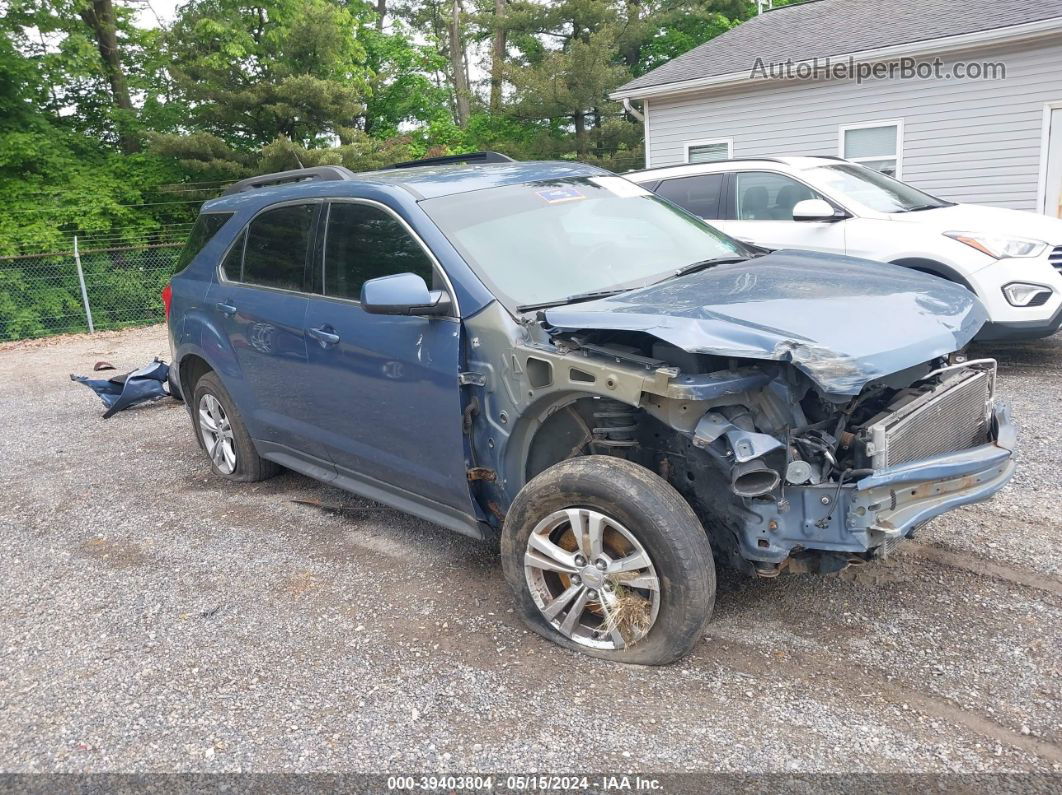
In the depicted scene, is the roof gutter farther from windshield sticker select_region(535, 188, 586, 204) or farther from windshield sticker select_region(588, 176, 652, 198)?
windshield sticker select_region(535, 188, 586, 204)

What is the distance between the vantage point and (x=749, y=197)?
26.5ft

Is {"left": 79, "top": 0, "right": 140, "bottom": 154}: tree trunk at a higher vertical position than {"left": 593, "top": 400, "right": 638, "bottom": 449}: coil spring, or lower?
higher

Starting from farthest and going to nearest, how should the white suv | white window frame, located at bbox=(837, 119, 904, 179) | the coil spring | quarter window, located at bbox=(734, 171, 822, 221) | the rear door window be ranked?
white window frame, located at bbox=(837, 119, 904, 179) < the rear door window < quarter window, located at bbox=(734, 171, 822, 221) < the white suv < the coil spring

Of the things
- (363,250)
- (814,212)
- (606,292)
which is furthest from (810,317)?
(814,212)

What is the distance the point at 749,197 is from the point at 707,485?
5619 millimetres

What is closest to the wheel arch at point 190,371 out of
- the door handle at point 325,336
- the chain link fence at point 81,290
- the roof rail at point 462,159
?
the door handle at point 325,336

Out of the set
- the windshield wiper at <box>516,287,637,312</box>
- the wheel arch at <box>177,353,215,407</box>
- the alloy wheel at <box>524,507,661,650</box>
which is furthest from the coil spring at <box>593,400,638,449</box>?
the wheel arch at <box>177,353,215,407</box>

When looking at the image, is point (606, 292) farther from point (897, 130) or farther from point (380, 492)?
point (897, 130)

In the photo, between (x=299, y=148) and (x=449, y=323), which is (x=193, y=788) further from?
(x=299, y=148)

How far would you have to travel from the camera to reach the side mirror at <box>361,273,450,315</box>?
3484 millimetres

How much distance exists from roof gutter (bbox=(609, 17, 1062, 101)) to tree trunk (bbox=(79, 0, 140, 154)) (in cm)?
1140

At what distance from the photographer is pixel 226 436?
552cm

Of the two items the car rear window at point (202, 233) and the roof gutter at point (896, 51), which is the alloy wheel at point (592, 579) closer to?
the car rear window at point (202, 233)

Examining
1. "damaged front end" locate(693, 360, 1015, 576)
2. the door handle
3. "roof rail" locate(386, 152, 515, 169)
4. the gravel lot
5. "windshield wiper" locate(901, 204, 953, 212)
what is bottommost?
the gravel lot
